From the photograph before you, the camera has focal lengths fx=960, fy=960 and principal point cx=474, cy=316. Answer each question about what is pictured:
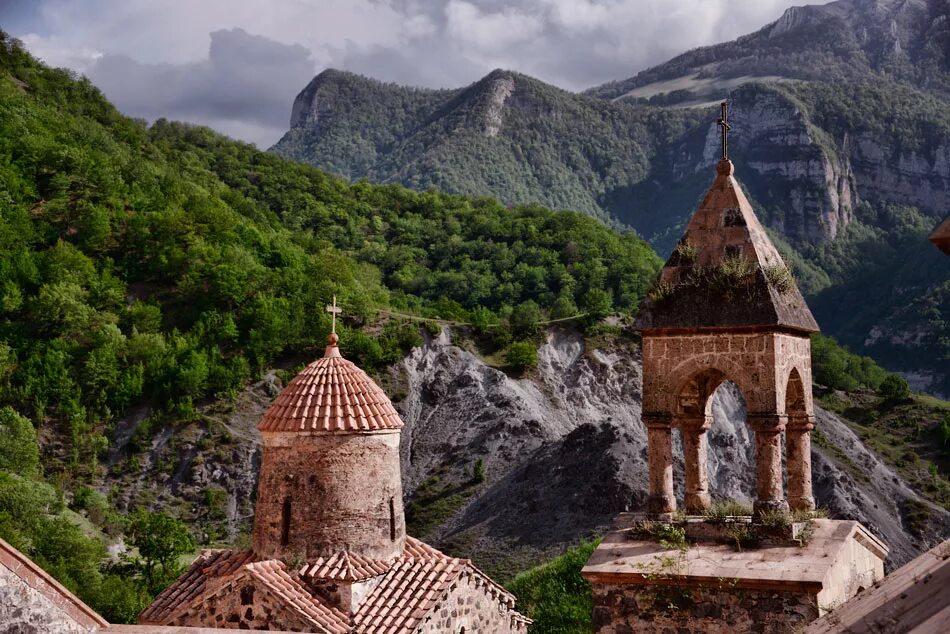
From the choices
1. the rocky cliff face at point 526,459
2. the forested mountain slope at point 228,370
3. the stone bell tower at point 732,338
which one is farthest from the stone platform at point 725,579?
the rocky cliff face at point 526,459

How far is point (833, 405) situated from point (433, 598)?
45213 mm

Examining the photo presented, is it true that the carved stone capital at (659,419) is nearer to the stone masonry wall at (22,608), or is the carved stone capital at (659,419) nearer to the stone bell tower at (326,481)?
the stone bell tower at (326,481)

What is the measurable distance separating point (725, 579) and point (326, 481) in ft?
21.0

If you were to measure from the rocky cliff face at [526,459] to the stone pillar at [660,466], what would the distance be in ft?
71.2

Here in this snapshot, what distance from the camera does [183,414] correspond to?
44469mm

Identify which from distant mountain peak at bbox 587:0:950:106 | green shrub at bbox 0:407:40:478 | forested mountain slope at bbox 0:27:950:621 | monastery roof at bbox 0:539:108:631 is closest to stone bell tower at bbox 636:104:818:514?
monastery roof at bbox 0:539:108:631

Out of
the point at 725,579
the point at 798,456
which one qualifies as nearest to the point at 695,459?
the point at 798,456

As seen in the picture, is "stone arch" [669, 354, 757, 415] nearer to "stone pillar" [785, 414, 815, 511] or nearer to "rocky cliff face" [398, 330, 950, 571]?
"stone pillar" [785, 414, 815, 511]

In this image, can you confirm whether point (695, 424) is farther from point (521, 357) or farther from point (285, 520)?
point (521, 357)

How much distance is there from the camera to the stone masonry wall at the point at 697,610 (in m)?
7.29

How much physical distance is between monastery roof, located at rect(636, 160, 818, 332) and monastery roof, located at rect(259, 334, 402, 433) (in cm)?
522

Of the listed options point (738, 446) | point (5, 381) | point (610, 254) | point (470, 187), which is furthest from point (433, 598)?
point (470, 187)

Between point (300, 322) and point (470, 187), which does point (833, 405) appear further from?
point (470, 187)

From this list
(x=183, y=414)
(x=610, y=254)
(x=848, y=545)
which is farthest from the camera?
(x=610, y=254)
